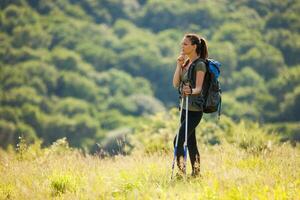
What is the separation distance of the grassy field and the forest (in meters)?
80.7

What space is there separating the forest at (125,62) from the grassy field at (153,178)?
8073 cm

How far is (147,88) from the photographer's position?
128250 mm

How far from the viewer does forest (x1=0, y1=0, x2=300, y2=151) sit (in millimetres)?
107188

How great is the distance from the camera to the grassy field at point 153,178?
601cm

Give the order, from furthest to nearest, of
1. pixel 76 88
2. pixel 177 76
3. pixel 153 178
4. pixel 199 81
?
pixel 76 88
pixel 177 76
pixel 153 178
pixel 199 81

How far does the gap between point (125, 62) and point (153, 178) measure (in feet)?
436

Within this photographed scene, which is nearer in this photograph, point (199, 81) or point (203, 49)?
point (199, 81)

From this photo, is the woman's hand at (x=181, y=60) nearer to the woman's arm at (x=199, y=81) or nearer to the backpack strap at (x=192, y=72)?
the backpack strap at (x=192, y=72)

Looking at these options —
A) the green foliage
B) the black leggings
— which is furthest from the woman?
the green foliage

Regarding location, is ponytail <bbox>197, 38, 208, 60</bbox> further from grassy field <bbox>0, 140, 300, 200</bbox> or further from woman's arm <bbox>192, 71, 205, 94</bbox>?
grassy field <bbox>0, 140, 300, 200</bbox>

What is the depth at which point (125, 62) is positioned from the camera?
140 meters

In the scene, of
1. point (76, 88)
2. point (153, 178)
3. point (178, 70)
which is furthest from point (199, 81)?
point (76, 88)

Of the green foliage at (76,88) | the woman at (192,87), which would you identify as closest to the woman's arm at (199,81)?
the woman at (192,87)

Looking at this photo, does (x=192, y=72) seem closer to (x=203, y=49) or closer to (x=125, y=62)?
(x=203, y=49)
